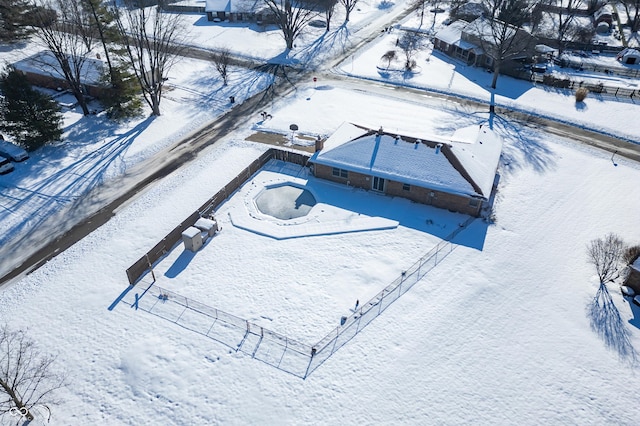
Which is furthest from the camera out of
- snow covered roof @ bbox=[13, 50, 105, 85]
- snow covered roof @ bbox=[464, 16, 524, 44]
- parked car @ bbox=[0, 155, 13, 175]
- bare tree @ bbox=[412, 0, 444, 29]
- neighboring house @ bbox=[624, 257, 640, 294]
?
bare tree @ bbox=[412, 0, 444, 29]

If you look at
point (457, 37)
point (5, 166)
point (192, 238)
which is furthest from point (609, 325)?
point (457, 37)

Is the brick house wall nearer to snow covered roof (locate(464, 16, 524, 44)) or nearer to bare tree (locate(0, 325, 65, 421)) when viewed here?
bare tree (locate(0, 325, 65, 421))

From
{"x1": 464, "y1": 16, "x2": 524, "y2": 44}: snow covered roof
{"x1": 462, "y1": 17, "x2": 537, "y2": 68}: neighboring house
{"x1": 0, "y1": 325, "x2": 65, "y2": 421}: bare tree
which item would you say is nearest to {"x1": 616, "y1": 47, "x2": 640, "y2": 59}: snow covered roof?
{"x1": 462, "y1": 17, "x2": 537, "y2": 68}: neighboring house

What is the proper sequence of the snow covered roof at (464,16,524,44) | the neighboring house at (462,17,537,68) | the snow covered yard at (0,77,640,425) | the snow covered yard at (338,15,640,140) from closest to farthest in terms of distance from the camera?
the snow covered yard at (0,77,640,425), the snow covered yard at (338,15,640,140), the neighboring house at (462,17,537,68), the snow covered roof at (464,16,524,44)

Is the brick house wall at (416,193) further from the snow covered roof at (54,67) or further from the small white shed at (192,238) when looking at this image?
the snow covered roof at (54,67)

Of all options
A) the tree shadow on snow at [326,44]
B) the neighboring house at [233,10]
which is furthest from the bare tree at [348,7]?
the neighboring house at [233,10]

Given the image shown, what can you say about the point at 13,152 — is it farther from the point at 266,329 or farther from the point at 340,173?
the point at 266,329
